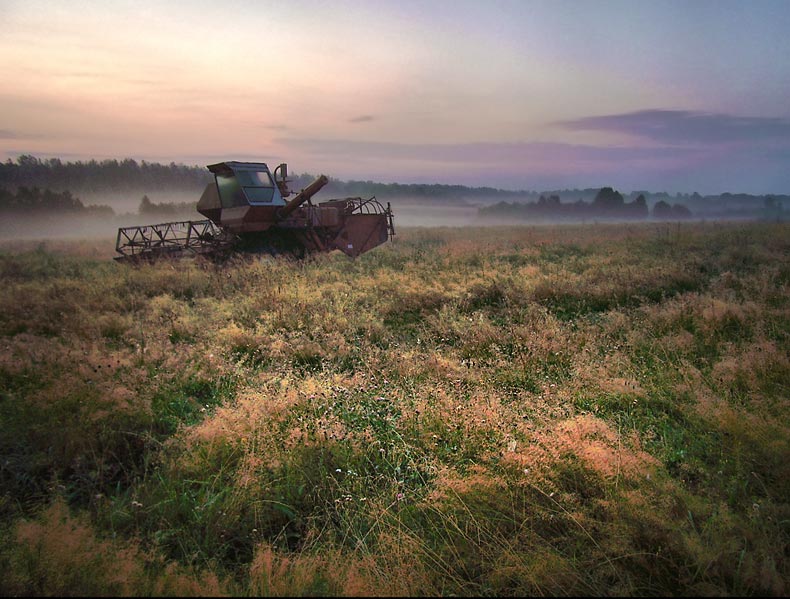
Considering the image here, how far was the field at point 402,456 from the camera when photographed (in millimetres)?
2656

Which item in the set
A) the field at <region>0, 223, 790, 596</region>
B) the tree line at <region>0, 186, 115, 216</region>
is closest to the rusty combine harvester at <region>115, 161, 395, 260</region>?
the field at <region>0, 223, 790, 596</region>

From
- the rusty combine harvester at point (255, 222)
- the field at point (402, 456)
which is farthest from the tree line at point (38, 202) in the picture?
the field at point (402, 456)

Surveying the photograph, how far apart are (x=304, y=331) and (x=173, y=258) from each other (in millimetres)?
9892

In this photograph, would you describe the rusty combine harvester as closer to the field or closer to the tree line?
the field

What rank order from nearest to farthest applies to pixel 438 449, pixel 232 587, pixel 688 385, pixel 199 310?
1. pixel 232 587
2. pixel 438 449
3. pixel 688 385
4. pixel 199 310

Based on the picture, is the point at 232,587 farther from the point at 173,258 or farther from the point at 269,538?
the point at 173,258

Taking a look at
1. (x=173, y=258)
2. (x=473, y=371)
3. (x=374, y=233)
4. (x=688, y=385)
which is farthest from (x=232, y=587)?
(x=374, y=233)

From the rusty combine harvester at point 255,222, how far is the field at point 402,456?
25.8ft

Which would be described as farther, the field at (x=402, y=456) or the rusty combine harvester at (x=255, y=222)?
the rusty combine harvester at (x=255, y=222)

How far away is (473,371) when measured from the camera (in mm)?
5551

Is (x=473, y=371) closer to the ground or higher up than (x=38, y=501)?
higher up

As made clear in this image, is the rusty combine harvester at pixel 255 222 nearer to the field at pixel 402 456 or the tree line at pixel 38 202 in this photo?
the field at pixel 402 456

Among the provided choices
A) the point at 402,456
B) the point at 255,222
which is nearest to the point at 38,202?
the point at 255,222

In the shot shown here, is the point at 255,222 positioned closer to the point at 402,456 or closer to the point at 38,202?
the point at 402,456
